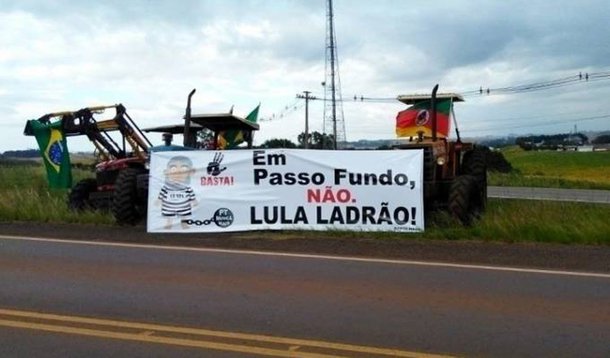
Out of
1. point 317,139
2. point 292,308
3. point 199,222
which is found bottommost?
point 292,308

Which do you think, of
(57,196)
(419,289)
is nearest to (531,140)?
(57,196)

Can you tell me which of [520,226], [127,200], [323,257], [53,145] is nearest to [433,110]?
[520,226]

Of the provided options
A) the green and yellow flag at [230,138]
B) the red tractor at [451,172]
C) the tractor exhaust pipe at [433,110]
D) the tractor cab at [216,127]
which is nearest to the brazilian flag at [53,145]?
the tractor cab at [216,127]

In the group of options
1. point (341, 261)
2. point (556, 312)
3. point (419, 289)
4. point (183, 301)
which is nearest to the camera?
point (556, 312)

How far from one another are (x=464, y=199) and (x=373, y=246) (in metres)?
2.59

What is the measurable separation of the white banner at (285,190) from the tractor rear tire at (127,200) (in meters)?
0.65

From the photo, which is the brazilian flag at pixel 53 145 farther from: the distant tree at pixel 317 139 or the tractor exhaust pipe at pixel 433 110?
the distant tree at pixel 317 139

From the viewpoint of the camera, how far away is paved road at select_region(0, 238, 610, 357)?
5980 millimetres

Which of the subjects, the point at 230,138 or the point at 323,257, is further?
the point at 230,138

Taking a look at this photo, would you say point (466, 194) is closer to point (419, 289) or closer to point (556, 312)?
point (419, 289)

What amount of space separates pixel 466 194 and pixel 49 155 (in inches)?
429

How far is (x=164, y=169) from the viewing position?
14602mm

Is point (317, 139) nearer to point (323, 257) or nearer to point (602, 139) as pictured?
point (323, 257)

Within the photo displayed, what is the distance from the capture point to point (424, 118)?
15422 millimetres
